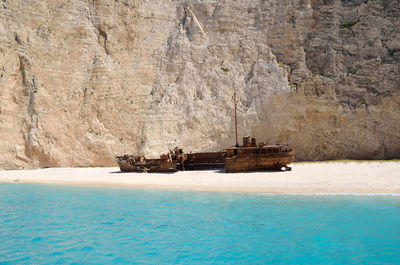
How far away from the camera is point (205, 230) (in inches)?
384

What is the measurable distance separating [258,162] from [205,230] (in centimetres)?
1217

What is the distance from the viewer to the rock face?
29344 millimetres

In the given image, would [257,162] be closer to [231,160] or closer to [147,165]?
[231,160]

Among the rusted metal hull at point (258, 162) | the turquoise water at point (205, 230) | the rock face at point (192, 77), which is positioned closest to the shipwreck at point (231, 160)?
the rusted metal hull at point (258, 162)

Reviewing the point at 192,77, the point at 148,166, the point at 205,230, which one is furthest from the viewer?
the point at 192,77

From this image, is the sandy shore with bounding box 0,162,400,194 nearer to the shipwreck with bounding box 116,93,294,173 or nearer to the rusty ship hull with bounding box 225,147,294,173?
the rusty ship hull with bounding box 225,147,294,173

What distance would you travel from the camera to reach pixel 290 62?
3231 centimetres

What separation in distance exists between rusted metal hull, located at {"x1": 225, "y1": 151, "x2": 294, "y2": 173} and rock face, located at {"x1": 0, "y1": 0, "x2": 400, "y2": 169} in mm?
8468

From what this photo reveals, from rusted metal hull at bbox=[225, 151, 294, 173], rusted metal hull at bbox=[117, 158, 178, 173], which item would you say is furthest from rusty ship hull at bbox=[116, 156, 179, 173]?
rusted metal hull at bbox=[225, 151, 294, 173]

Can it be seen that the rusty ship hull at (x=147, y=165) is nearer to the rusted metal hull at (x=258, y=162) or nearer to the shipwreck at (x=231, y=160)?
the shipwreck at (x=231, y=160)

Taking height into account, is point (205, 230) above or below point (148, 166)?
below

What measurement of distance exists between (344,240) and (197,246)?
12.1 feet

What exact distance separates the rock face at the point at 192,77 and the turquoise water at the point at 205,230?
1624 cm

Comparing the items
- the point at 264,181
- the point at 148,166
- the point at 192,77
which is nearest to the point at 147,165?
the point at 148,166
